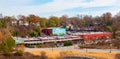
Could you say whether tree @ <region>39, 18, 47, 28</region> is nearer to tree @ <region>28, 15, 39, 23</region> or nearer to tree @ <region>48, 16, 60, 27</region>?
tree @ <region>28, 15, 39, 23</region>

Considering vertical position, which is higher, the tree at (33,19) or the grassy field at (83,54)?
the tree at (33,19)

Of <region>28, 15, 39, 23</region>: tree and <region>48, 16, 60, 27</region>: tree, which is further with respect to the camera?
<region>48, 16, 60, 27</region>: tree

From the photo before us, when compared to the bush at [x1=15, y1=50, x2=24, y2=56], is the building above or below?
below

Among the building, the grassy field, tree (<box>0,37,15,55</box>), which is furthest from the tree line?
the grassy field

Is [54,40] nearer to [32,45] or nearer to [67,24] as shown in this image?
[32,45]

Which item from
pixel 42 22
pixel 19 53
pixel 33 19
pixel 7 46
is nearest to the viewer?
pixel 19 53

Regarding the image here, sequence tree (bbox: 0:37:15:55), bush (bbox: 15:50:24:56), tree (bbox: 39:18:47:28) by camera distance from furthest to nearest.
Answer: tree (bbox: 39:18:47:28) → tree (bbox: 0:37:15:55) → bush (bbox: 15:50:24:56)

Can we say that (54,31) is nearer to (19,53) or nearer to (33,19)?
(33,19)

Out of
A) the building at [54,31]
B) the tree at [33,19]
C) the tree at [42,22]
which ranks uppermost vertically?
the tree at [33,19]

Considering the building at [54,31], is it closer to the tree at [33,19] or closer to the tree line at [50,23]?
the tree line at [50,23]

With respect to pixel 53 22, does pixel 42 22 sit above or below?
above

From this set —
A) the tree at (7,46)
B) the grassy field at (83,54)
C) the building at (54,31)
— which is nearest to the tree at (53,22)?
the building at (54,31)

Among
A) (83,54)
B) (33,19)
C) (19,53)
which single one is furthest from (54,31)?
(83,54)

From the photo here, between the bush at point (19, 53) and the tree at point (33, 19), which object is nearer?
the bush at point (19, 53)
